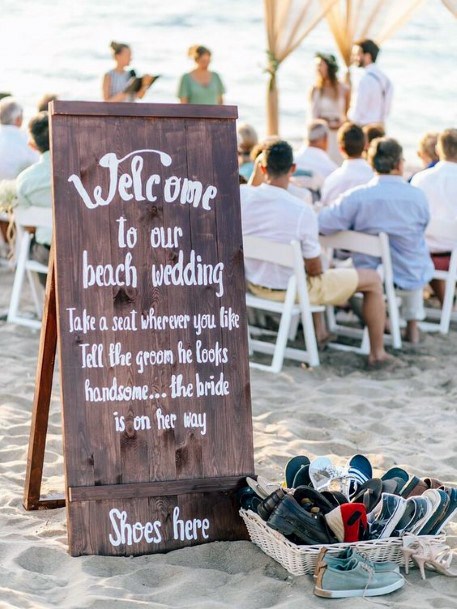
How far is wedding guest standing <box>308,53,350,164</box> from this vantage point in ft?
36.9

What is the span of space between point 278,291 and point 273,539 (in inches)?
121

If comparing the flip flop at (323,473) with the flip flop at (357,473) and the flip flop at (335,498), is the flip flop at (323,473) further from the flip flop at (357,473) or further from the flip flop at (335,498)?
the flip flop at (335,498)

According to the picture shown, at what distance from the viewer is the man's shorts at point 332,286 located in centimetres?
636

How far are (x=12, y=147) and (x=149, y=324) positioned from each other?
496 cm

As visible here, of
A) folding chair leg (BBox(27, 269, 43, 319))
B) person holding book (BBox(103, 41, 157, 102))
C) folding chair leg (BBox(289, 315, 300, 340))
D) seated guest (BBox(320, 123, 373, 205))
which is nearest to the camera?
folding chair leg (BBox(289, 315, 300, 340))

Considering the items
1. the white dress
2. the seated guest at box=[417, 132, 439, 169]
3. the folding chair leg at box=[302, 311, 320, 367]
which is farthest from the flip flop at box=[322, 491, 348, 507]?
the white dress

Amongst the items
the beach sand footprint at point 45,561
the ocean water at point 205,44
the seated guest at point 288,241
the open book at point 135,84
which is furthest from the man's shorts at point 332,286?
the ocean water at point 205,44

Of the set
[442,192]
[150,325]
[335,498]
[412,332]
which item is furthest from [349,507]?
[442,192]

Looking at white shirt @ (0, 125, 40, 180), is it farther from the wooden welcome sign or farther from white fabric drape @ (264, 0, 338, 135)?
the wooden welcome sign

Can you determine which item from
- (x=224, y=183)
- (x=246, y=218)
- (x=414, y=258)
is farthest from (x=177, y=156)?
(x=414, y=258)

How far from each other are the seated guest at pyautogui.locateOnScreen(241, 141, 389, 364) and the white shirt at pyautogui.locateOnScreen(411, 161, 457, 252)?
3.23 ft

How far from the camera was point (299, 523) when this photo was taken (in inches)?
134

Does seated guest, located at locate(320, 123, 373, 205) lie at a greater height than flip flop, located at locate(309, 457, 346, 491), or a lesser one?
greater

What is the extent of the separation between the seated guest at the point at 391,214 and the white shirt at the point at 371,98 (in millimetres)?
4369
